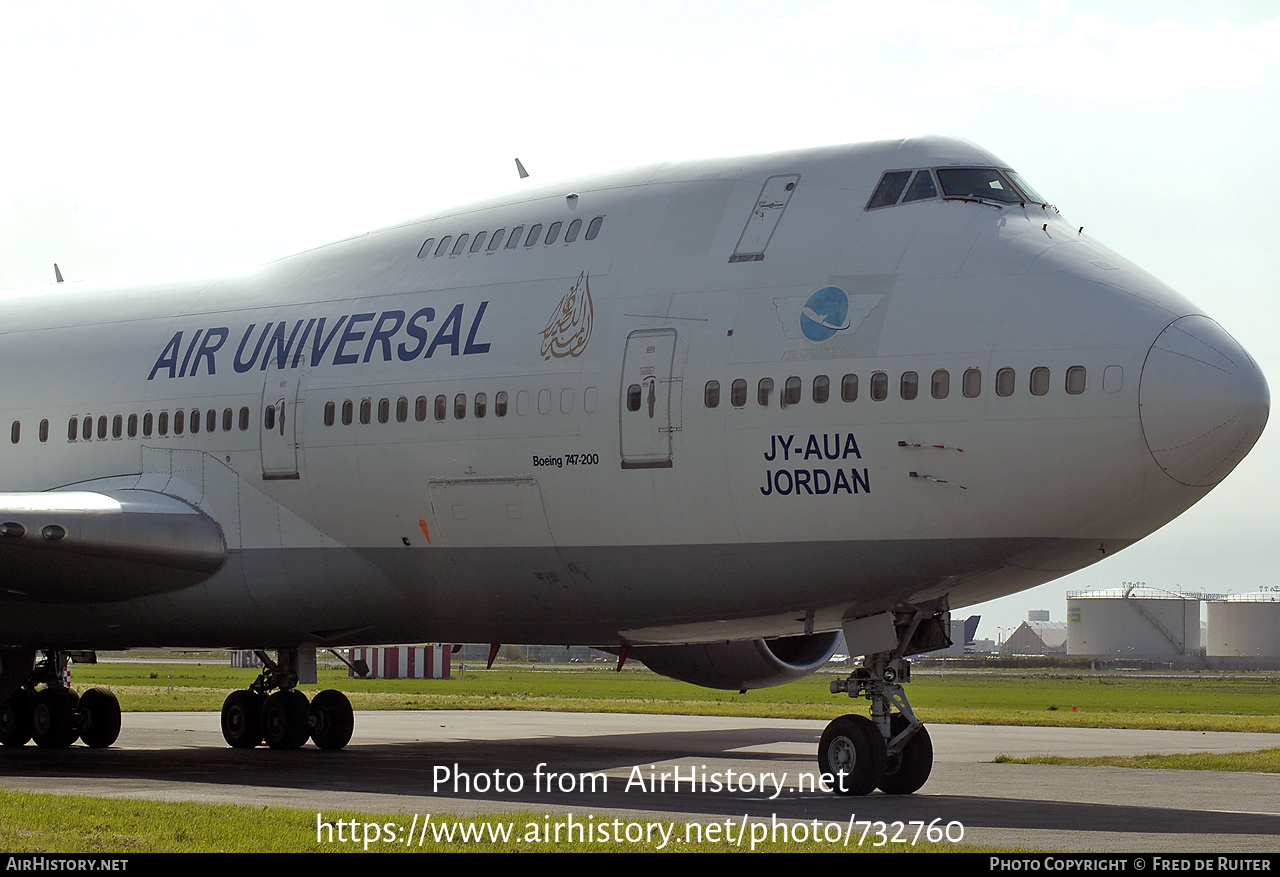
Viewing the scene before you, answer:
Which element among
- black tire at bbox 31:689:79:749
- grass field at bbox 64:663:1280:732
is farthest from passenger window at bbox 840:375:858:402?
grass field at bbox 64:663:1280:732

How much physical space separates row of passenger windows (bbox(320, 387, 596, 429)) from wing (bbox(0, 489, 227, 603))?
1.62m

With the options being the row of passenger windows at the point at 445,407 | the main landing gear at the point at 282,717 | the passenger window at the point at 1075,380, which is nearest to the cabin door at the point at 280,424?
the row of passenger windows at the point at 445,407

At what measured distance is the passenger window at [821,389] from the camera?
1385 centimetres

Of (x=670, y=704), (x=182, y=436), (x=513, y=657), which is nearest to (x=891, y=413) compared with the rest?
(x=182, y=436)

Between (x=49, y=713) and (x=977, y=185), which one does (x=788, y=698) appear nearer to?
(x=49, y=713)

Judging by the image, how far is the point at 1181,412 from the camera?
12.5 m

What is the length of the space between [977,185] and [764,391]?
2.87 metres

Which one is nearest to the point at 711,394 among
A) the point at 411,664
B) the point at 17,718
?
the point at 17,718

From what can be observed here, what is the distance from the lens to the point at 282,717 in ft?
71.9

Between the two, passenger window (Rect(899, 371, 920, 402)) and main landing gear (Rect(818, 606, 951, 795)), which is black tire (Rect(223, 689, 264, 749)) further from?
passenger window (Rect(899, 371, 920, 402))

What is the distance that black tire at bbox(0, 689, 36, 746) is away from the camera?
73.4 feet

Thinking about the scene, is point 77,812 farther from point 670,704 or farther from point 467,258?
point 670,704

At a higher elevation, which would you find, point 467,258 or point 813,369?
point 467,258

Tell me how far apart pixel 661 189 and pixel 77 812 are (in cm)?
818
